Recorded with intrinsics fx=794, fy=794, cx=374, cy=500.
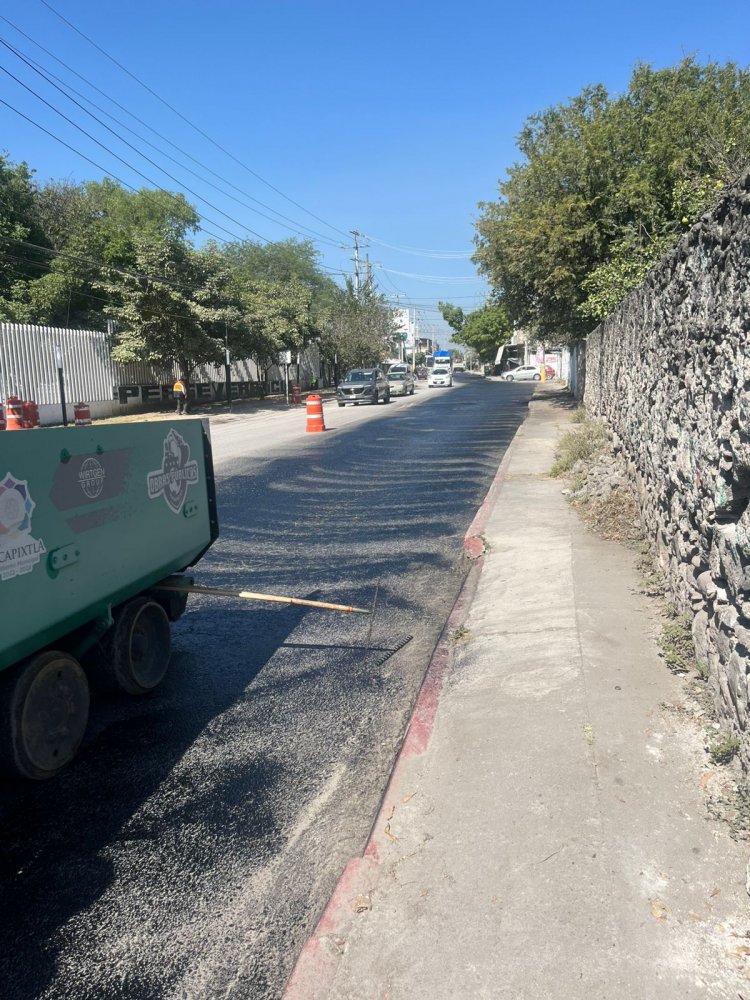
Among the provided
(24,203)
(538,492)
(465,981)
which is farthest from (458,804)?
(24,203)

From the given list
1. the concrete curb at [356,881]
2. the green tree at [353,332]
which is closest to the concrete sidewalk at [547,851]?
the concrete curb at [356,881]

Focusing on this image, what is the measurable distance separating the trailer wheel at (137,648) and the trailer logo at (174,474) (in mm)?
683

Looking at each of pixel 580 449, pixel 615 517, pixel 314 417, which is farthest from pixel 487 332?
pixel 615 517

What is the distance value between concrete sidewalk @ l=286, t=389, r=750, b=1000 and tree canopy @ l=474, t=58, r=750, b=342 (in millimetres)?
16532

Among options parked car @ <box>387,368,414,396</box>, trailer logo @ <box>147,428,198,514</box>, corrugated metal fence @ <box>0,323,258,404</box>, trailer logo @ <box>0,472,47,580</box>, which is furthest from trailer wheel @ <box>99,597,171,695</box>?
parked car @ <box>387,368,414,396</box>

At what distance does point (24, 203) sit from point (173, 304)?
48.3ft

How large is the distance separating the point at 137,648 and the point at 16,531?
1.67 metres

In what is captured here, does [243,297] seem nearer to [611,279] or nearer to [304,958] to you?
[611,279]

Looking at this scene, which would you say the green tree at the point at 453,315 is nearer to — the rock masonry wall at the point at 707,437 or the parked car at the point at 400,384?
the parked car at the point at 400,384

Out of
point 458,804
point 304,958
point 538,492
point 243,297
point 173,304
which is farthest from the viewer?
point 243,297

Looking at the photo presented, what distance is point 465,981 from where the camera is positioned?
2.71m

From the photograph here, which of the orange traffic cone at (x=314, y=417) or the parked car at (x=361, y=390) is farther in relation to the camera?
the parked car at (x=361, y=390)

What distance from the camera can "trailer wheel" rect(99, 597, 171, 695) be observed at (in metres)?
4.81

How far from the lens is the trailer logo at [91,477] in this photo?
13.7ft
